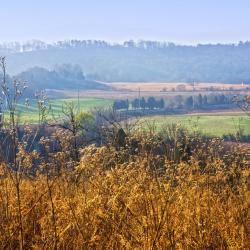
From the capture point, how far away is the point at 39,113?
12.7 ft

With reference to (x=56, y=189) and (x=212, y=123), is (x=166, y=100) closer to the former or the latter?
(x=212, y=123)

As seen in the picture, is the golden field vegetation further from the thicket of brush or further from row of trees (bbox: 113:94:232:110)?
row of trees (bbox: 113:94:232:110)

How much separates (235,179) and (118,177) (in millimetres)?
2627

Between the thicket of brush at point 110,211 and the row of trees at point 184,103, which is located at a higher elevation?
the thicket of brush at point 110,211

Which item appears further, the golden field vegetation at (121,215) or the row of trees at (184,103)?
the row of trees at (184,103)

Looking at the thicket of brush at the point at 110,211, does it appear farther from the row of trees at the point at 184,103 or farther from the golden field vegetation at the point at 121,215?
the row of trees at the point at 184,103

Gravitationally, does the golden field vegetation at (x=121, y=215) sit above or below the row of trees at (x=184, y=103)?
above

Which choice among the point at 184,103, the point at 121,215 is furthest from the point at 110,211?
the point at 184,103

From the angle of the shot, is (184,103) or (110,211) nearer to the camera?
(110,211)

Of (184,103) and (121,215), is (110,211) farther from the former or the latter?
(184,103)

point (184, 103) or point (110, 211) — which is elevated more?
point (110, 211)

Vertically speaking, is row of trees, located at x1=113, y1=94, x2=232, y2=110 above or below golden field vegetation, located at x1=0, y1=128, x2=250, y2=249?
below

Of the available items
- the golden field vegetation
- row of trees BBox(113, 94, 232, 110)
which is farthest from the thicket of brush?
row of trees BBox(113, 94, 232, 110)

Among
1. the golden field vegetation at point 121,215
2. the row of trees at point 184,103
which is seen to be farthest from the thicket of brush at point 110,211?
the row of trees at point 184,103
